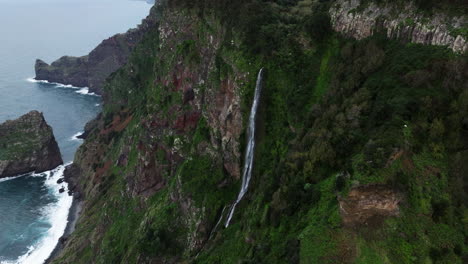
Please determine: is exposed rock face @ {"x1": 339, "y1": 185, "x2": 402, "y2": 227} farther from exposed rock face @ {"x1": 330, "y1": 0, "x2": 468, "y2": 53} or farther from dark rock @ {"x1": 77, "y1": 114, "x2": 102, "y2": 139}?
dark rock @ {"x1": 77, "y1": 114, "x2": 102, "y2": 139}

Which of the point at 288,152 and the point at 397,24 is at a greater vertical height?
the point at 397,24

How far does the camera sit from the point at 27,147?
119m

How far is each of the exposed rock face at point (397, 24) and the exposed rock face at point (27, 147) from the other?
342 feet

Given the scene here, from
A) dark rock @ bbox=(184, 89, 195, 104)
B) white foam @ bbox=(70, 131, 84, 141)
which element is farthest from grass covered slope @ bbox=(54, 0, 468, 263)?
white foam @ bbox=(70, 131, 84, 141)

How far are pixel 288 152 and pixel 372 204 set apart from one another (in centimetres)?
1607

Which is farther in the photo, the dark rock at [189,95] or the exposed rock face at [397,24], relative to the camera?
the dark rock at [189,95]

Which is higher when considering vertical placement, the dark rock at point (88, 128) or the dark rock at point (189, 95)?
the dark rock at point (189, 95)

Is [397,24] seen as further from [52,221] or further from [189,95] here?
[52,221]

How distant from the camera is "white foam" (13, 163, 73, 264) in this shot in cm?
8369

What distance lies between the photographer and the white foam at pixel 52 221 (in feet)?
275

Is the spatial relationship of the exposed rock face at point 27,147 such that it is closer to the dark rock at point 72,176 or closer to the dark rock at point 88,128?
the dark rock at point 72,176

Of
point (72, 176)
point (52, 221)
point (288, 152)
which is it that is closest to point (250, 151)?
point (288, 152)

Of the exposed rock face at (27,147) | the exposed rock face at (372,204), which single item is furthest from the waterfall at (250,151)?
the exposed rock face at (27,147)

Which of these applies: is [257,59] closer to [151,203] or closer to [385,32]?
[385,32]
